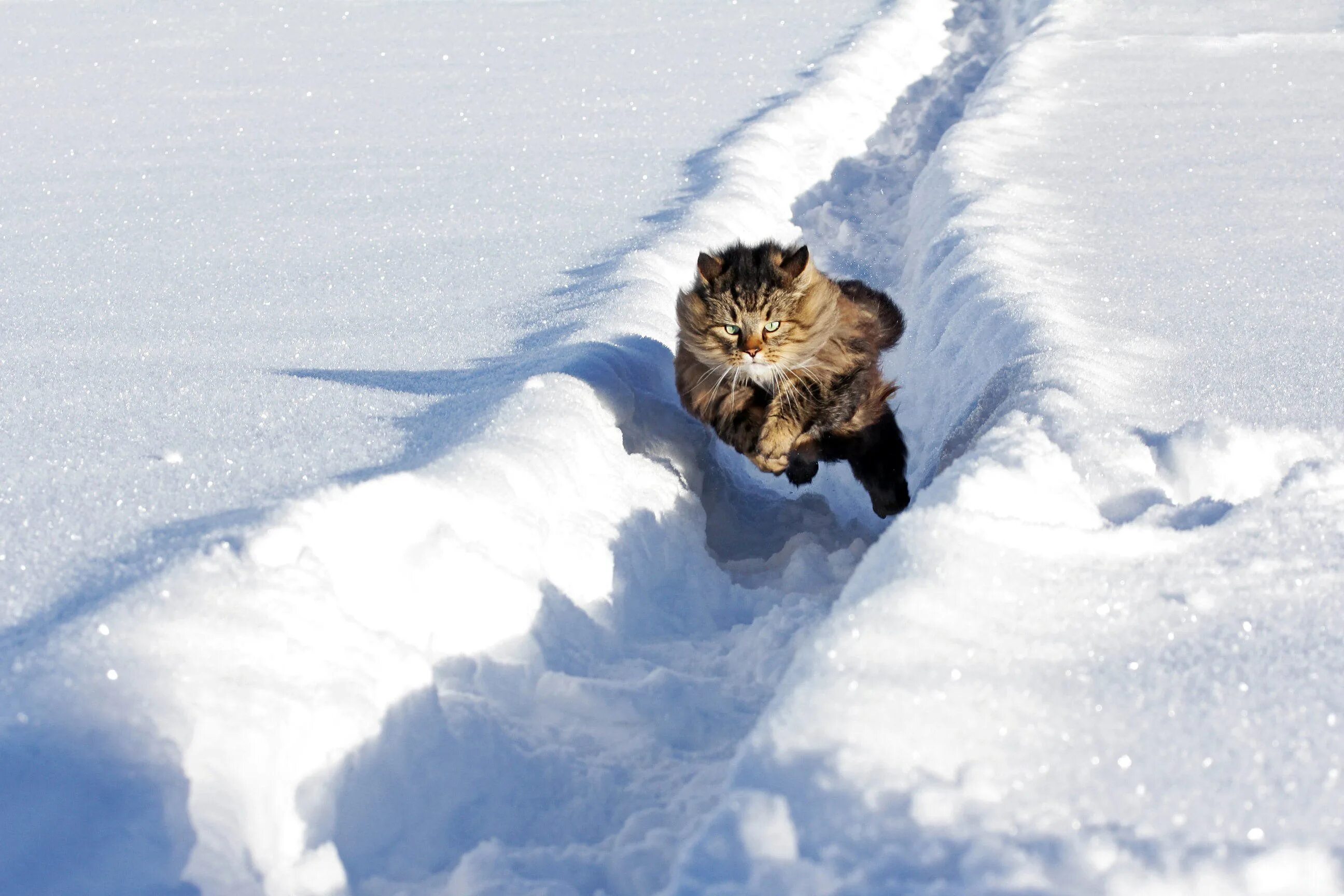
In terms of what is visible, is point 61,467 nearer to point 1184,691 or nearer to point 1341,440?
point 1184,691

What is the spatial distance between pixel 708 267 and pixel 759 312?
0.73 feet

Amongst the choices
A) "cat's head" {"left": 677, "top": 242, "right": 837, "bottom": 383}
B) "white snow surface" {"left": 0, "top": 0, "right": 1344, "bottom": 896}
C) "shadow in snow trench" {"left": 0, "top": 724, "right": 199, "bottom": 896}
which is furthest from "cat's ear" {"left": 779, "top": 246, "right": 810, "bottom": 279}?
"shadow in snow trench" {"left": 0, "top": 724, "right": 199, "bottom": 896}

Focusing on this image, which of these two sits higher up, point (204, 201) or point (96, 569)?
point (96, 569)

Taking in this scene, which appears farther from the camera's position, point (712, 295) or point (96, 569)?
point (712, 295)

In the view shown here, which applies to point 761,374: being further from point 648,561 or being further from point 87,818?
point 87,818

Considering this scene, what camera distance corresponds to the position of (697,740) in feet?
8.71

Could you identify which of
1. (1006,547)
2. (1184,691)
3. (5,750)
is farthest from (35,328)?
(1184,691)

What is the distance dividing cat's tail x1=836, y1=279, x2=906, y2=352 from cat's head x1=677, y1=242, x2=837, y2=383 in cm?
36

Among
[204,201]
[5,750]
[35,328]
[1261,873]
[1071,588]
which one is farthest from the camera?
[204,201]

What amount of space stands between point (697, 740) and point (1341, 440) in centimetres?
177

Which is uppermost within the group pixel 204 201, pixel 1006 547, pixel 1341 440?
pixel 1006 547

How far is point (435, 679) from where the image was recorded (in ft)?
8.61

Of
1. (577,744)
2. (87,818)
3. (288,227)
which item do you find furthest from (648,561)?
(288,227)

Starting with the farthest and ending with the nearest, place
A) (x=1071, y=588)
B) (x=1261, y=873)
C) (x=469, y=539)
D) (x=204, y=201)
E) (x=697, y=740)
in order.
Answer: (x=204, y=201), (x=469, y=539), (x=697, y=740), (x=1071, y=588), (x=1261, y=873)
